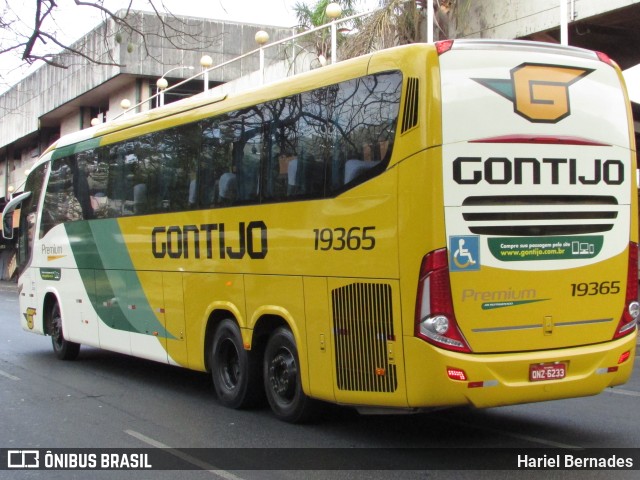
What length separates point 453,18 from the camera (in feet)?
54.7

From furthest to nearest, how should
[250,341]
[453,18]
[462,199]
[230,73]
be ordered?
1. [230,73]
2. [453,18]
3. [250,341]
4. [462,199]

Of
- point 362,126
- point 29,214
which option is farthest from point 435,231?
point 29,214

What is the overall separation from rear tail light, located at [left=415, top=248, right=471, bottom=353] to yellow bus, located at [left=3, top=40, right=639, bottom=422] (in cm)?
1

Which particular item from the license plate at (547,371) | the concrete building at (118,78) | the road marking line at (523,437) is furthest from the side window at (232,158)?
the concrete building at (118,78)

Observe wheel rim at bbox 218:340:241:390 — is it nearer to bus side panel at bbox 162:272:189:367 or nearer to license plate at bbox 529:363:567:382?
bus side panel at bbox 162:272:189:367

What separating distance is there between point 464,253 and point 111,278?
694 cm

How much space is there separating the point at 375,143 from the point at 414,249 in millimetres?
1121

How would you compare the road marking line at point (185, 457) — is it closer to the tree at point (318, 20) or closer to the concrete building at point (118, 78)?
the tree at point (318, 20)

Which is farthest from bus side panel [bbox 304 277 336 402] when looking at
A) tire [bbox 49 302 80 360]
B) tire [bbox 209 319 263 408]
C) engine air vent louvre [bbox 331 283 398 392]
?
tire [bbox 49 302 80 360]

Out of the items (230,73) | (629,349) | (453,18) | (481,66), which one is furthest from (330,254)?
(230,73)

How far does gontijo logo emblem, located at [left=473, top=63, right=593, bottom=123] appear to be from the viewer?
7027 mm

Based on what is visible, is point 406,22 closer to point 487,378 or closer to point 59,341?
point 59,341

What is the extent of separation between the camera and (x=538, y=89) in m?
7.13

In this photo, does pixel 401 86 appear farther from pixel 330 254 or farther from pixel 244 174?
pixel 244 174
